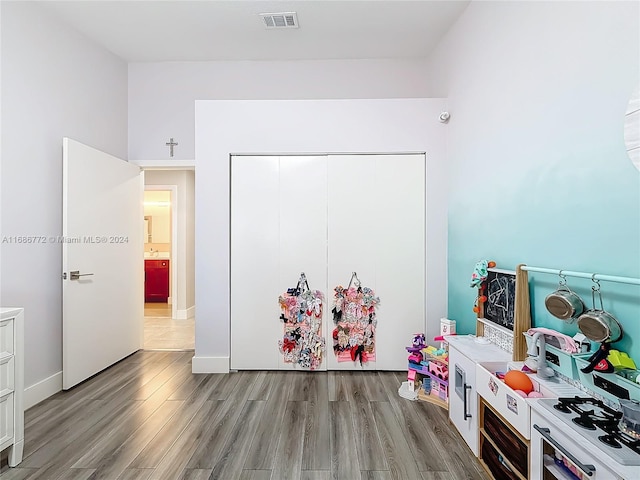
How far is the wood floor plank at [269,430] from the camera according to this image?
1.99 meters

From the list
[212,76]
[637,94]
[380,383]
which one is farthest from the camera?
[212,76]

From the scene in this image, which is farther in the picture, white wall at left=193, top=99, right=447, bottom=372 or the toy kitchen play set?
white wall at left=193, top=99, right=447, bottom=372

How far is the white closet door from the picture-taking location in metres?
3.25

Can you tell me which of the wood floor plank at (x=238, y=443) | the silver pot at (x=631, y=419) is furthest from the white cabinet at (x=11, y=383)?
the silver pot at (x=631, y=419)

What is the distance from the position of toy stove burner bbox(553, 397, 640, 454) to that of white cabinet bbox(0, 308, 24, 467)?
8.56ft

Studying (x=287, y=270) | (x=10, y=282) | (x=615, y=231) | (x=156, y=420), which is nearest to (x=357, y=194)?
(x=287, y=270)

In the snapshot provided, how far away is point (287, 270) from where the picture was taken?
329 centimetres

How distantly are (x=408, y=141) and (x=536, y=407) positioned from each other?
2390 mm

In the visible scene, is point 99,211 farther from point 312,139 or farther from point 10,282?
point 312,139

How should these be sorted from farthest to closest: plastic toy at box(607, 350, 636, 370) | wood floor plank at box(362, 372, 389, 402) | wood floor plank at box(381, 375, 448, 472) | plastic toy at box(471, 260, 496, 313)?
wood floor plank at box(362, 372, 389, 402)
plastic toy at box(471, 260, 496, 313)
wood floor plank at box(381, 375, 448, 472)
plastic toy at box(607, 350, 636, 370)

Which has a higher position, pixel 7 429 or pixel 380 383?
pixel 7 429

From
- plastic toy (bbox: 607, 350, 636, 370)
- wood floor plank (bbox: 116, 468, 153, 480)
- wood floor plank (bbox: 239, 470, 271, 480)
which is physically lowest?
wood floor plank (bbox: 239, 470, 271, 480)

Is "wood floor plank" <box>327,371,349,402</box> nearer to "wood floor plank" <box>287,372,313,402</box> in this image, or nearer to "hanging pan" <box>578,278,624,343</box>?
"wood floor plank" <box>287,372,313,402</box>

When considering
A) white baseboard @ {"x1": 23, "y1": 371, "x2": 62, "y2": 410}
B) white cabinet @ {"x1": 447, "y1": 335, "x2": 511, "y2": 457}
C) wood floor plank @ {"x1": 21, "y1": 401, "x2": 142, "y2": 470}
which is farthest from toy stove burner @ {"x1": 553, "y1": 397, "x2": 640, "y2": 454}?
white baseboard @ {"x1": 23, "y1": 371, "x2": 62, "y2": 410}
